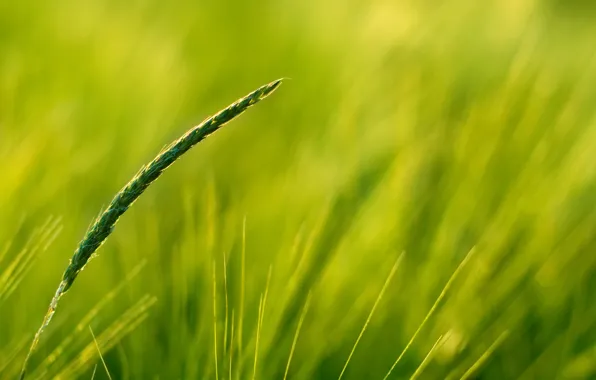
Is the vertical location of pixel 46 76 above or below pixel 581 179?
above

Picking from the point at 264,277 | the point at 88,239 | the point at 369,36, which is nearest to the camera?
Answer: the point at 88,239

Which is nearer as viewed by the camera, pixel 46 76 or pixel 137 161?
pixel 137 161

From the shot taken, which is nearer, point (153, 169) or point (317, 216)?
point (153, 169)

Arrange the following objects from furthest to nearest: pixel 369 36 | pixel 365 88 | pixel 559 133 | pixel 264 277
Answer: pixel 369 36 → pixel 365 88 → pixel 559 133 → pixel 264 277

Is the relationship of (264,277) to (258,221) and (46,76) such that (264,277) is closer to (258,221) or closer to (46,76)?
(258,221)

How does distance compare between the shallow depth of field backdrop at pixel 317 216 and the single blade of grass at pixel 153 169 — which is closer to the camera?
the single blade of grass at pixel 153 169

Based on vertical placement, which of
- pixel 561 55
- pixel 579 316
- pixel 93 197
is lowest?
pixel 579 316

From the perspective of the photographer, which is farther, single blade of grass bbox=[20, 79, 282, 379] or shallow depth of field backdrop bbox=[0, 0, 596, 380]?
shallow depth of field backdrop bbox=[0, 0, 596, 380]

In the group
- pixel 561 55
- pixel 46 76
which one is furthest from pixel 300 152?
pixel 561 55
